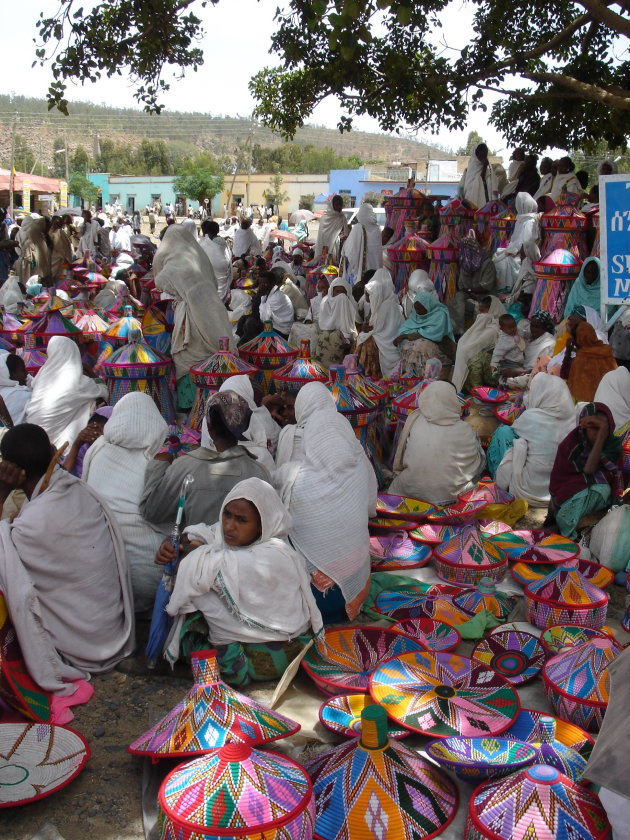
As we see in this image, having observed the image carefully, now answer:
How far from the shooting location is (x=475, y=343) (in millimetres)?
7945

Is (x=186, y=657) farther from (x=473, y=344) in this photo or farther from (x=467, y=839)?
(x=473, y=344)

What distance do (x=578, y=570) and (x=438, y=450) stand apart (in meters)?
1.51

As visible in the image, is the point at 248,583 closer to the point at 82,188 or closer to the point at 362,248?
the point at 362,248

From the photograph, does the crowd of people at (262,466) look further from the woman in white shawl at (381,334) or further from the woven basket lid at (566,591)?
the woven basket lid at (566,591)

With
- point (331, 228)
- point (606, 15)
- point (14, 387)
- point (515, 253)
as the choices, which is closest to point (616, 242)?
point (606, 15)

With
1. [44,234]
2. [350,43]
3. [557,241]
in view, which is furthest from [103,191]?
[350,43]

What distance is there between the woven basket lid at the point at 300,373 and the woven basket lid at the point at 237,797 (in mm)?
3488

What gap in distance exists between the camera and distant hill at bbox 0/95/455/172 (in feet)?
357

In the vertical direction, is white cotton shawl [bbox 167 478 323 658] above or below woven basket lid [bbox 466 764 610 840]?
above

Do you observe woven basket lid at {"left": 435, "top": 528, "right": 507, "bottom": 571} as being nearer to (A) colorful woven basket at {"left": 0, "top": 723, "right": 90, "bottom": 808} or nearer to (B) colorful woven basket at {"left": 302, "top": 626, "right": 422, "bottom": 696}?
(B) colorful woven basket at {"left": 302, "top": 626, "right": 422, "bottom": 696}

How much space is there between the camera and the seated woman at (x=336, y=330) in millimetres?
9742

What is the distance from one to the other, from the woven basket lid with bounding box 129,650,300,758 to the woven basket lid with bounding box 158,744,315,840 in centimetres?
32

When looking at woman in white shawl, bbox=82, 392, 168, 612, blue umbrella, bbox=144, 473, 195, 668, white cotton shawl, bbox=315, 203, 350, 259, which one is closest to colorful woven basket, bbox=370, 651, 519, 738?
blue umbrella, bbox=144, 473, 195, 668

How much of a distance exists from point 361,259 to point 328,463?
7952 mm
